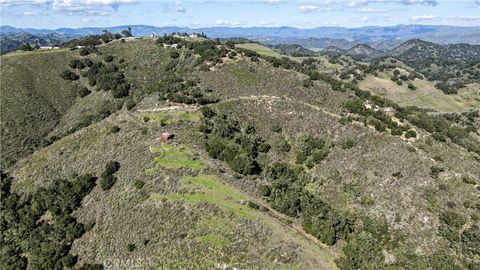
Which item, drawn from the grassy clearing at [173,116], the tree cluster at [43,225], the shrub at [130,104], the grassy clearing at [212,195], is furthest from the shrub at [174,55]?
the grassy clearing at [212,195]

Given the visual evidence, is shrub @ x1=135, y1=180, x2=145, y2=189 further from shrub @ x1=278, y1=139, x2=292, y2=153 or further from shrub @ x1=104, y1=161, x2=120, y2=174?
shrub @ x1=278, y1=139, x2=292, y2=153

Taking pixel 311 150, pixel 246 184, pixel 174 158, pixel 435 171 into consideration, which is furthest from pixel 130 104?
pixel 435 171

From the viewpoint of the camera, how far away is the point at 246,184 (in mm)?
54062

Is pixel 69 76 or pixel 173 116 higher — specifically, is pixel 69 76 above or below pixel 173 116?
above

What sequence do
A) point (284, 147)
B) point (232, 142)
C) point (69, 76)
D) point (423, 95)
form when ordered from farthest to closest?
1. point (423, 95)
2. point (69, 76)
3. point (284, 147)
4. point (232, 142)

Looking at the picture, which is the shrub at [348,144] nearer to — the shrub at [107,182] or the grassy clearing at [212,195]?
the grassy clearing at [212,195]

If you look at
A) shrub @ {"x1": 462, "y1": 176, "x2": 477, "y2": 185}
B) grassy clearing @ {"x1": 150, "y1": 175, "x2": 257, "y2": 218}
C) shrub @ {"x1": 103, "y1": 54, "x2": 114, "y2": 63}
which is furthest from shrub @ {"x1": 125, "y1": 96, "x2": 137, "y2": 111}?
shrub @ {"x1": 462, "y1": 176, "x2": 477, "y2": 185}

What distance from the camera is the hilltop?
144 feet

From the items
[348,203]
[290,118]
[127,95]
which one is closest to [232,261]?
[348,203]

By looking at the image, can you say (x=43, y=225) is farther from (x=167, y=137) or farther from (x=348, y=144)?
(x=348, y=144)

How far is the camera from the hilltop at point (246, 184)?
43906 mm

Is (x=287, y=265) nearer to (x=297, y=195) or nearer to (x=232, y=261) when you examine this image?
(x=232, y=261)

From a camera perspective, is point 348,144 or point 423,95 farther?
point 423,95

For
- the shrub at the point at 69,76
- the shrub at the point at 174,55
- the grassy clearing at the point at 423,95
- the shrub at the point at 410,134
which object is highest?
the shrub at the point at 174,55
